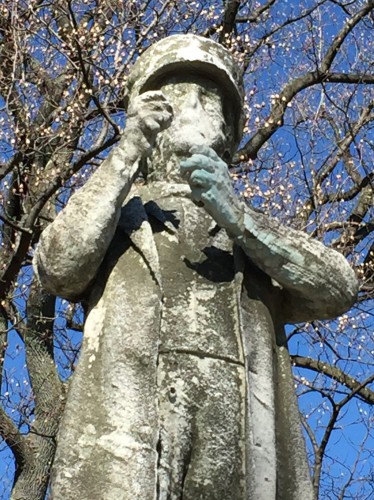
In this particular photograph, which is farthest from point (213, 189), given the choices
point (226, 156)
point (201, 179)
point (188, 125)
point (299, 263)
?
point (226, 156)

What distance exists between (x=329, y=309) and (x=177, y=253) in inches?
23.3

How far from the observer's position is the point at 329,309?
3.42m

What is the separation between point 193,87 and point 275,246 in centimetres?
88

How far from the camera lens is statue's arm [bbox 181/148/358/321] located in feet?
10.7

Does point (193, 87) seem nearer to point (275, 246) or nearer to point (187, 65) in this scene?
point (187, 65)

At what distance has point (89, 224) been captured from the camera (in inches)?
123

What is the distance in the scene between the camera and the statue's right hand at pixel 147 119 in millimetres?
3354

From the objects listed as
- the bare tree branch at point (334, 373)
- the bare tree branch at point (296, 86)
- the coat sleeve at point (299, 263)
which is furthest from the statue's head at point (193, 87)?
the bare tree branch at point (296, 86)

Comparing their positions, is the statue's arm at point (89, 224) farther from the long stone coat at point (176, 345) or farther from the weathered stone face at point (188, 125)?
the weathered stone face at point (188, 125)

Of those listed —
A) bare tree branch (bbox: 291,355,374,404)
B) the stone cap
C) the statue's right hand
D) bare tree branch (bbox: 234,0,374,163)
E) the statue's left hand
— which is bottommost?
the statue's left hand

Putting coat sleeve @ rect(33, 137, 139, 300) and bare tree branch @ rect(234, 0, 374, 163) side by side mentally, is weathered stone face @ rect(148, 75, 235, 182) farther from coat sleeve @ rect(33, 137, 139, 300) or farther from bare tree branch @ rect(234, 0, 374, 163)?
bare tree branch @ rect(234, 0, 374, 163)

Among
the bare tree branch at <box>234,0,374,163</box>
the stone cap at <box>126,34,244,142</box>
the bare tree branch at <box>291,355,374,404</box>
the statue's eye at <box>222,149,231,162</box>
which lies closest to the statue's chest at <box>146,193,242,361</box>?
the statue's eye at <box>222,149,231,162</box>

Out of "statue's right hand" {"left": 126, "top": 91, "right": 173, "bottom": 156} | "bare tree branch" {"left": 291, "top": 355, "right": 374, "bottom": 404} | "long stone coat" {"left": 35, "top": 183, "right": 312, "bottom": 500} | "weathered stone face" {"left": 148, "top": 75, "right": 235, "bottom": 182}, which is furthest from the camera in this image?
"bare tree branch" {"left": 291, "top": 355, "right": 374, "bottom": 404}

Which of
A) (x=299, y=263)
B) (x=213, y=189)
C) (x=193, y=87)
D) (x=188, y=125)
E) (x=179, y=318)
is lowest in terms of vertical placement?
(x=179, y=318)
